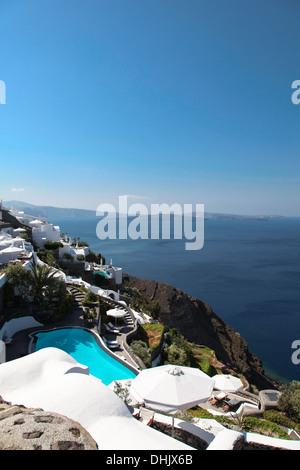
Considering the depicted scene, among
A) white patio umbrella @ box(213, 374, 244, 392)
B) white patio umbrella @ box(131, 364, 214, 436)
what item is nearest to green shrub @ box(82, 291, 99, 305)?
white patio umbrella @ box(213, 374, 244, 392)

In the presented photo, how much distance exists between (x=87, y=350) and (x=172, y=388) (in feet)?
29.0

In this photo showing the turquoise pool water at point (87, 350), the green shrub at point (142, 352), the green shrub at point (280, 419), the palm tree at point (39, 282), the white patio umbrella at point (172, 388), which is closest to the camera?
the white patio umbrella at point (172, 388)

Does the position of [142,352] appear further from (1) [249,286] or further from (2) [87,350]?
(1) [249,286]

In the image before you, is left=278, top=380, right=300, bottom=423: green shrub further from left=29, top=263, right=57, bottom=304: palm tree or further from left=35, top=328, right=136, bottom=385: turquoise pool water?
left=29, top=263, right=57, bottom=304: palm tree

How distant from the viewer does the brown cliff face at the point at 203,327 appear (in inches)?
1339

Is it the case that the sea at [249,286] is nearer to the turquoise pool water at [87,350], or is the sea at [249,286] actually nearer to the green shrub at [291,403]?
the green shrub at [291,403]

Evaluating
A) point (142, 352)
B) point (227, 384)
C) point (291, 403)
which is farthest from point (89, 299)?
point (291, 403)

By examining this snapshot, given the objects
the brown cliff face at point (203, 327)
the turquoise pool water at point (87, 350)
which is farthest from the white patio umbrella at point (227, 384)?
the brown cliff face at point (203, 327)

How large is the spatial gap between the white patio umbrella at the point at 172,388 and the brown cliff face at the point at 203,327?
27.3 meters

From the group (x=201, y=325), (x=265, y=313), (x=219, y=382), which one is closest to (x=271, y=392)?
(x=219, y=382)

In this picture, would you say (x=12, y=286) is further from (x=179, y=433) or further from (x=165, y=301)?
(x=165, y=301)

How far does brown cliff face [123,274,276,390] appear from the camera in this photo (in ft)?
112

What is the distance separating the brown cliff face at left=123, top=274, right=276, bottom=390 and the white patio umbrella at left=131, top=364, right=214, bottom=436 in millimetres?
27338

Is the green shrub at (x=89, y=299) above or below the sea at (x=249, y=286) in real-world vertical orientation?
above
